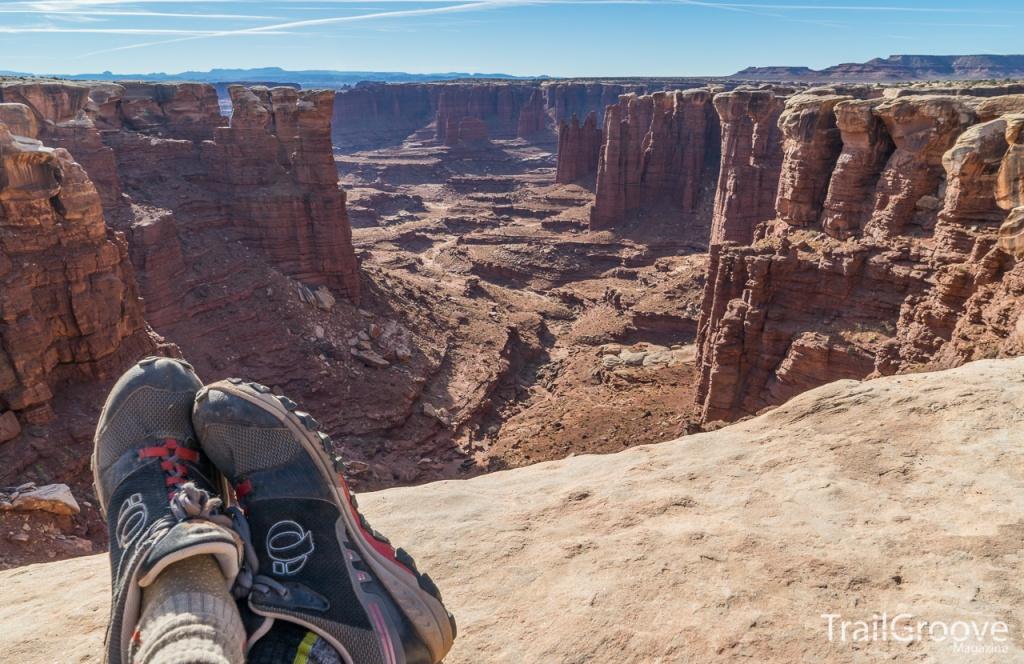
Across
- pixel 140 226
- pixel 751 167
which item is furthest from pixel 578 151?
pixel 140 226

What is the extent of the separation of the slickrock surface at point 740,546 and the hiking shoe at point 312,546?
18.0 inches

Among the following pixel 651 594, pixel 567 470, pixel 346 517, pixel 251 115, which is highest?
pixel 251 115

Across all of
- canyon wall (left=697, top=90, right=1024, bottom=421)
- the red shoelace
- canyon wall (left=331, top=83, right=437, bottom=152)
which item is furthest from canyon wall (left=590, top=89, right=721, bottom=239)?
canyon wall (left=331, top=83, right=437, bottom=152)

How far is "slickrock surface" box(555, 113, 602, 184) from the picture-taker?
63969mm

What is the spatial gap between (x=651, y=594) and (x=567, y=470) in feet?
7.98

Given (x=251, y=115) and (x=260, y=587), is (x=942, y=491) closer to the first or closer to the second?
(x=260, y=587)

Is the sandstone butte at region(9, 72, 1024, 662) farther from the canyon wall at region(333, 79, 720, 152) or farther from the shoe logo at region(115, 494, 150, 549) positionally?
the canyon wall at region(333, 79, 720, 152)

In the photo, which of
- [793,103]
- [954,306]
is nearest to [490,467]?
[954,306]

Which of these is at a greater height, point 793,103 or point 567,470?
point 793,103

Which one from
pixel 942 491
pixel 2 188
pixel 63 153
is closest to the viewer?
pixel 942 491

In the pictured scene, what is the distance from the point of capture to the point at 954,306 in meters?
13.7

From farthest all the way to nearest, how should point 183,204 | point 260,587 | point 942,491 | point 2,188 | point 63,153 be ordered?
point 183,204, point 63,153, point 2,188, point 942,491, point 260,587

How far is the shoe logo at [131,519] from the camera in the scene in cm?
338

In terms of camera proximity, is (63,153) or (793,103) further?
(793,103)
